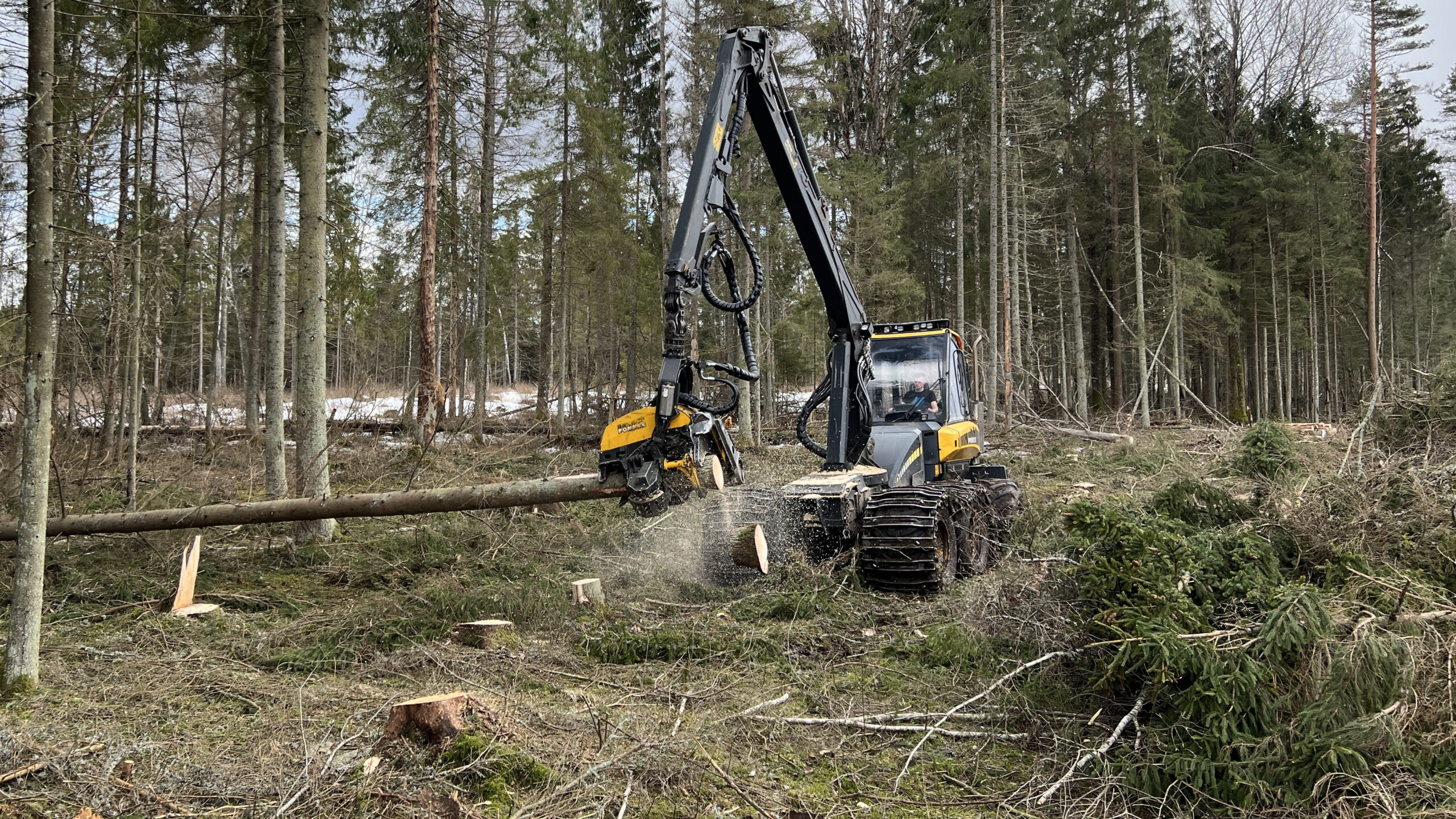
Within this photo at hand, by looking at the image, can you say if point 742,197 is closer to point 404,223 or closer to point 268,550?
point 404,223

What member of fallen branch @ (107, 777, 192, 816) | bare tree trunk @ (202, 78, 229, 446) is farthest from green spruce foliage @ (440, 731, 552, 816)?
bare tree trunk @ (202, 78, 229, 446)

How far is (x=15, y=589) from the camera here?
Answer: 4.50 metres

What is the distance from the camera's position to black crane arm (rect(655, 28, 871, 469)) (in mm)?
5398

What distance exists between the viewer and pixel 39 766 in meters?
3.49

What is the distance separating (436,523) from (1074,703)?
6943 millimetres

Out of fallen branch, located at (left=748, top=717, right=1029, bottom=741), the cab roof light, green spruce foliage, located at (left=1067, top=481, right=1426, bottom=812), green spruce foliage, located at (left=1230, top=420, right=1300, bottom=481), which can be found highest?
the cab roof light

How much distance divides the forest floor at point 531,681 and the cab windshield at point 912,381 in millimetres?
1716

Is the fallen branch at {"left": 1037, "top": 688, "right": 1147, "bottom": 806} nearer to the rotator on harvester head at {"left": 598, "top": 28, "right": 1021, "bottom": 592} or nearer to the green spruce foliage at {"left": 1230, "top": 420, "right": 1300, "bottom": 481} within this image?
the rotator on harvester head at {"left": 598, "top": 28, "right": 1021, "bottom": 592}

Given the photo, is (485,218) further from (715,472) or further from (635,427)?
(715,472)

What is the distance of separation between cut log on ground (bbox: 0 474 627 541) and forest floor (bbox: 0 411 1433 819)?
0.48m

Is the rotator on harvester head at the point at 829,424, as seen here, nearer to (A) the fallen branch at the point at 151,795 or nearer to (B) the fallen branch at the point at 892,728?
(B) the fallen branch at the point at 892,728

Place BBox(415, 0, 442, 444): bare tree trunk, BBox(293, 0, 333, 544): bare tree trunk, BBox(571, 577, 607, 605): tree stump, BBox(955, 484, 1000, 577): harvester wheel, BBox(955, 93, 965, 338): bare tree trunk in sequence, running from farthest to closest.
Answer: BBox(955, 93, 965, 338): bare tree trunk, BBox(415, 0, 442, 444): bare tree trunk, BBox(293, 0, 333, 544): bare tree trunk, BBox(955, 484, 1000, 577): harvester wheel, BBox(571, 577, 607, 605): tree stump

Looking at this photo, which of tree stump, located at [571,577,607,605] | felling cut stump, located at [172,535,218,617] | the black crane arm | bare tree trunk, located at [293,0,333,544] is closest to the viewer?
the black crane arm

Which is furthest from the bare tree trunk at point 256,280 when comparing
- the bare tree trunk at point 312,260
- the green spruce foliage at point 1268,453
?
the green spruce foliage at point 1268,453
